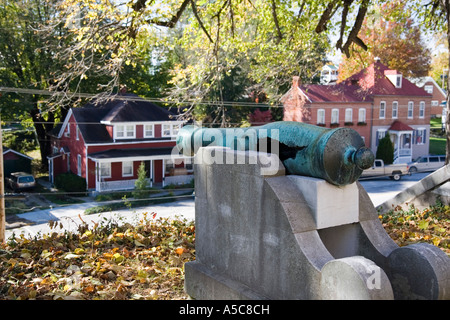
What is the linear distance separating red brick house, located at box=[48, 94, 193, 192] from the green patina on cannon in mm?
23276

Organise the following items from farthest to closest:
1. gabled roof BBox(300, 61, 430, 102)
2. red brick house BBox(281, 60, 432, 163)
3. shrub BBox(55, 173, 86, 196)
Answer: gabled roof BBox(300, 61, 430, 102) → red brick house BBox(281, 60, 432, 163) → shrub BBox(55, 173, 86, 196)

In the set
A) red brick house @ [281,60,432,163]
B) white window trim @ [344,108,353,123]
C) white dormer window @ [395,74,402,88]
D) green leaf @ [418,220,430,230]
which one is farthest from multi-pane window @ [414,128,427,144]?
green leaf @ [418,220,430,230]

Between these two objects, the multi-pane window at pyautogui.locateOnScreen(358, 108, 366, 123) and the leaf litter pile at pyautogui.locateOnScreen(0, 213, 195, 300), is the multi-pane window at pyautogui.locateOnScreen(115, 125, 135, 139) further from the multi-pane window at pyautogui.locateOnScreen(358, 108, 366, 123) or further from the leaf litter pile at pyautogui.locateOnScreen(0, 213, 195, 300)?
the leaf litter pile at pyautogui.locateOnScreen(0, 213, 195, 300)

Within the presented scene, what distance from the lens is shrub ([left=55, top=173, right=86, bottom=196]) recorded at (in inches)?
1074

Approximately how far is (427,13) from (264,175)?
10.8 metres

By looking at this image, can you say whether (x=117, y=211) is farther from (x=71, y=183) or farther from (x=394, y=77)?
(x=394, y=77)

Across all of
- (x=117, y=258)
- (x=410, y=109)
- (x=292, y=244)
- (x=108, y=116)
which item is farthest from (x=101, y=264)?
(x=410, y=109)

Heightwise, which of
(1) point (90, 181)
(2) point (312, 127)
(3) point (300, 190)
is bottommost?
(1) point (90, 181)

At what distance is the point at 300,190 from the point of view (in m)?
4.13

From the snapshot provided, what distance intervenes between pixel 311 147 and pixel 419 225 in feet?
13.4

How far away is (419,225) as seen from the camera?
23.9ft

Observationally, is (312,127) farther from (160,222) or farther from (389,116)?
(389,116)

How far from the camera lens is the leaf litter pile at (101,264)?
5.10m
